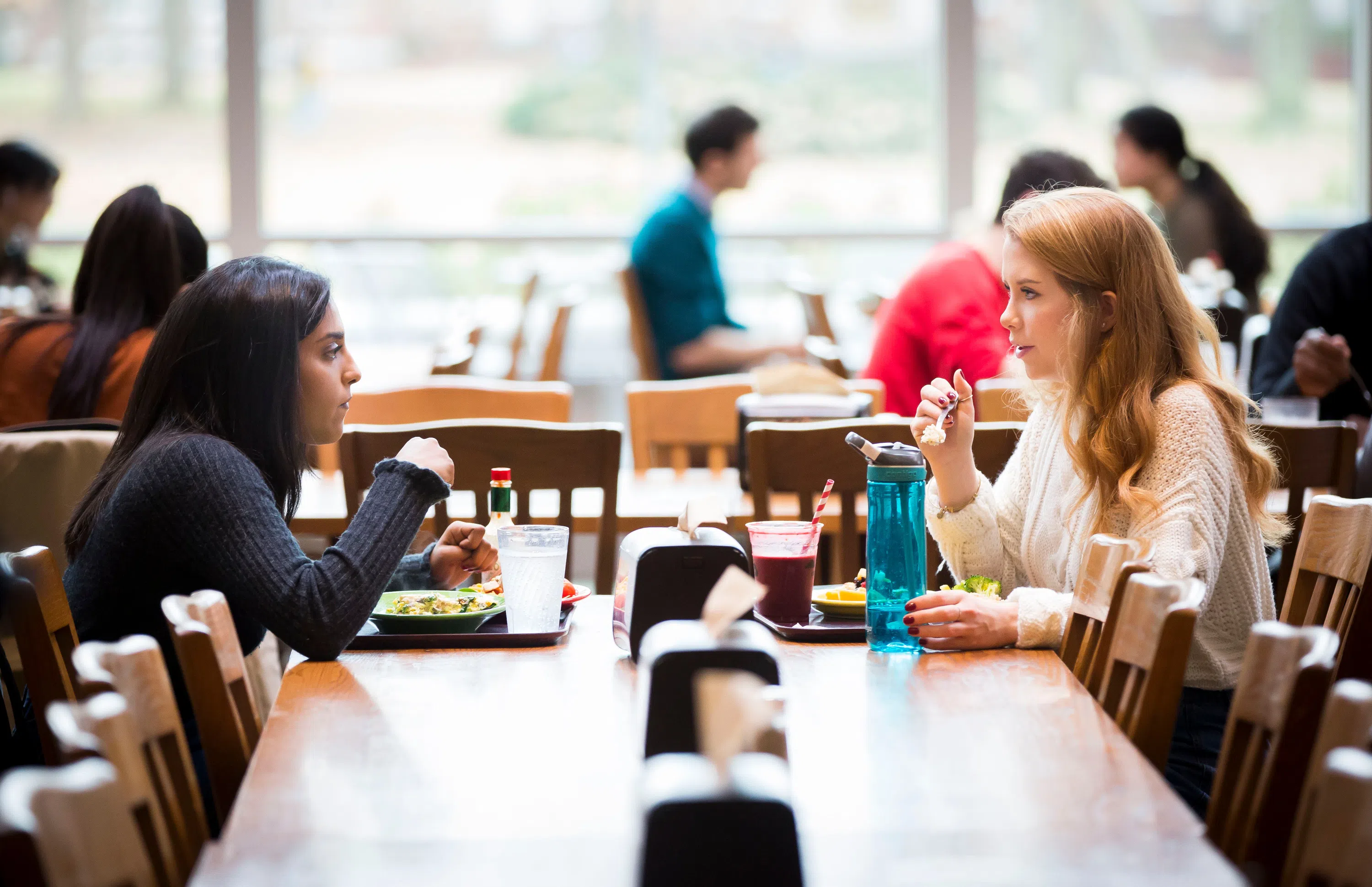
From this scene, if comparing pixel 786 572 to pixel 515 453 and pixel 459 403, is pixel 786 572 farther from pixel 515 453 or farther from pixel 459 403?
pixel 459 403

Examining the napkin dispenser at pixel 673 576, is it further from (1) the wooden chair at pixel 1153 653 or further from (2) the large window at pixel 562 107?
(2) the large window at pixel 562 107

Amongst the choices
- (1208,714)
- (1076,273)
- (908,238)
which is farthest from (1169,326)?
(908,238)

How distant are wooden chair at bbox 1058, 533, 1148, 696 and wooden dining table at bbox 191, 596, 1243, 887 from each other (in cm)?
6

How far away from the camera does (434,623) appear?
1.71m

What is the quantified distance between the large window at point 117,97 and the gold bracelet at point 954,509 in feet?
17.0

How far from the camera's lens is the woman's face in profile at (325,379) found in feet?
5.99

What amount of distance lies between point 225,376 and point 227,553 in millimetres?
270

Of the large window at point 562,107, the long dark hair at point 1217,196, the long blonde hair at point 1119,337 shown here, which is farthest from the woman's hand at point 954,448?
the large window at point 562,107

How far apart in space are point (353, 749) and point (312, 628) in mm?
329

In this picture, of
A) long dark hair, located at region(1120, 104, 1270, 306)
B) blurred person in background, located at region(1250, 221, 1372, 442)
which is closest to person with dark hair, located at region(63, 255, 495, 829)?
blurred person in background, located at region(1250, 221, 1372, 442)

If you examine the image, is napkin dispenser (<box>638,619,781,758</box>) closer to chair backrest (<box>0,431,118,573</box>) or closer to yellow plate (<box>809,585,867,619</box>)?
yellow plate (<box>809,585,867,619</box>)

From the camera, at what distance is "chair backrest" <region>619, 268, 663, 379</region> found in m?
4.85

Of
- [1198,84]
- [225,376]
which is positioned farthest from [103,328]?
[1198,84]

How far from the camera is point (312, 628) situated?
1.55 m
